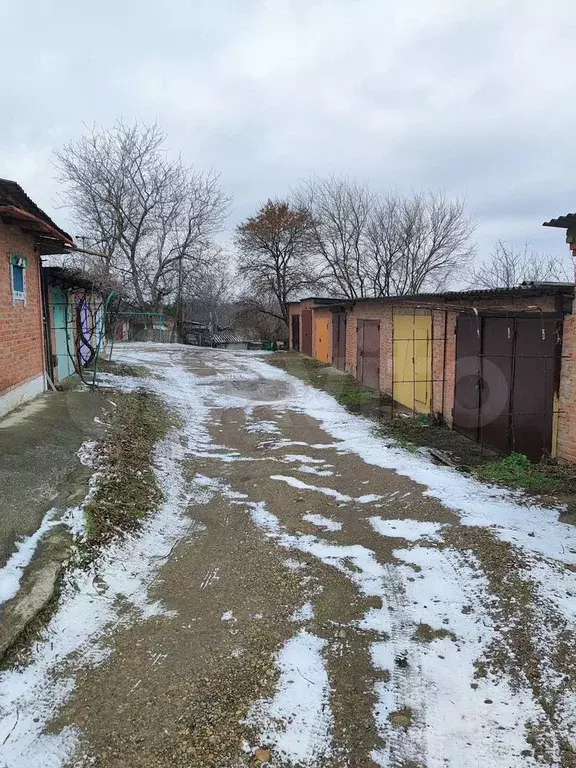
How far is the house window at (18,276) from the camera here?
25.0 feet

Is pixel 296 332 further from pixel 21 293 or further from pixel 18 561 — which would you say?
pixel 18 561

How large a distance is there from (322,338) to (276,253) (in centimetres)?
1360

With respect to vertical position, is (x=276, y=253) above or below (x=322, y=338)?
above

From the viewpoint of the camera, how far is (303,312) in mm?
23922

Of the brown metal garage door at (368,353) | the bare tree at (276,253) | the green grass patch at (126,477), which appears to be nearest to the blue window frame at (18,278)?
the green grass patch at (126,477)

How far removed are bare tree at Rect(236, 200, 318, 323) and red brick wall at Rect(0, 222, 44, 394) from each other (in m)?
23.4

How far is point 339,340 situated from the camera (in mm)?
17781

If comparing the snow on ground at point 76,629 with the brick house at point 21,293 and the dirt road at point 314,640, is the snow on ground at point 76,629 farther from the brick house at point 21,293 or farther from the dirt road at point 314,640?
the brick house at point 21,293

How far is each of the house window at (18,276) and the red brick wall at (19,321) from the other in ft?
0.31

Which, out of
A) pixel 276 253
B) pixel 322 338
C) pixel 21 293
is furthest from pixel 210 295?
pixel 21 293

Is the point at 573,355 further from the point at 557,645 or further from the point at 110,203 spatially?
the point at 110,203

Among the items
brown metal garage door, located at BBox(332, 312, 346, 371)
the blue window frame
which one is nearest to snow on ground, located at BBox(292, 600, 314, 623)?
the blue window frame

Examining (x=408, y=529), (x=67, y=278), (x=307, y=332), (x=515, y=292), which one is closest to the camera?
(x=408, y=529)

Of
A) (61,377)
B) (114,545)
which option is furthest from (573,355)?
(61,377)
